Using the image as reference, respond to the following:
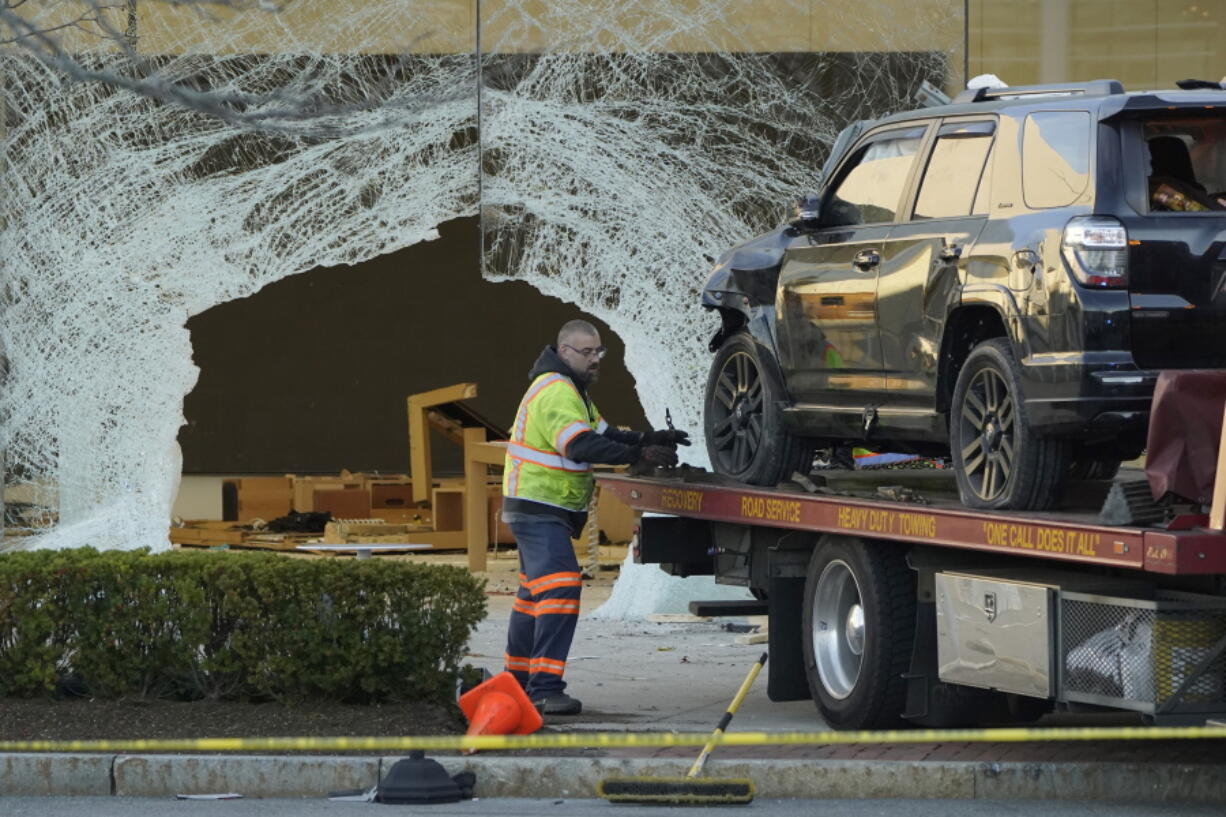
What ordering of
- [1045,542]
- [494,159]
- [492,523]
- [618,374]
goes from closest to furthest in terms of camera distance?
[1045,542] → [494,159] → [492,523] → [618,374]

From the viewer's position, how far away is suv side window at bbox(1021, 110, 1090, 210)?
816 cm

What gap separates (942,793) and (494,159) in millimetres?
7526

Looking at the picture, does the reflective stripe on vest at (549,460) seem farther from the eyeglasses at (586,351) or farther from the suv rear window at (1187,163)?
the suv rear window at (1187,163)

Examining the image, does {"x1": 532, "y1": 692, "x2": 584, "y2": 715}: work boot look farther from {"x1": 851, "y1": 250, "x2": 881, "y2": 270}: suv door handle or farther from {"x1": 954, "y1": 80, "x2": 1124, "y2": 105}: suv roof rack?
{"x1": 954, "y1": 80, "x2": 1124, "y2": 105}: suv roof rack

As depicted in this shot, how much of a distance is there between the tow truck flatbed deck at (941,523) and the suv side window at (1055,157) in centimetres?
123

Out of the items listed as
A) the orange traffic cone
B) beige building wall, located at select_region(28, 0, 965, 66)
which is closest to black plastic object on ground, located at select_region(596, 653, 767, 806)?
the orange traffic cone

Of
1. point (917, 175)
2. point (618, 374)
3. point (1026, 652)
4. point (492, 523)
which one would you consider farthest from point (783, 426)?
point (618, 374)

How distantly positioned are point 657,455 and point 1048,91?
102 inches

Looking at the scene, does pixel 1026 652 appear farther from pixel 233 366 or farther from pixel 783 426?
pixel 233 366

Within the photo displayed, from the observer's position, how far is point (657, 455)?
403 inches

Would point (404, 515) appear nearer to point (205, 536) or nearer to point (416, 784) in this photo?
point (205, 536)

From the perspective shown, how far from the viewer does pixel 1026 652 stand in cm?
809

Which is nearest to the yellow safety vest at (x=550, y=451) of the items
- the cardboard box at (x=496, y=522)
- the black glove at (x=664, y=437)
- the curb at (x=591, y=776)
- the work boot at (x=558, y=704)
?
the black glove at (x=664, y=437)

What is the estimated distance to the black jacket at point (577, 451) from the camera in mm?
9758
